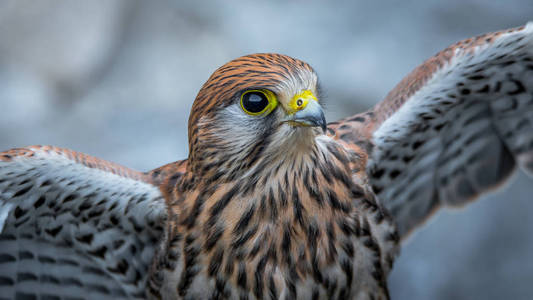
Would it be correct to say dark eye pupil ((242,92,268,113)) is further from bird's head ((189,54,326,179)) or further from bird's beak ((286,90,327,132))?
bird's beak ((286,90,327,132))

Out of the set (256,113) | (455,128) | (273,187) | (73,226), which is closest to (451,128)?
(455,128)

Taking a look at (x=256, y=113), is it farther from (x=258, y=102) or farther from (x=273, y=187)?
(x=273, y=187)

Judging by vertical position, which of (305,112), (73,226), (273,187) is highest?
(305,112)

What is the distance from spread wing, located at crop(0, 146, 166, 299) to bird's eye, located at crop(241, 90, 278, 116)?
0.76 metres

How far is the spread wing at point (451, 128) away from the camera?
2533 millimetres

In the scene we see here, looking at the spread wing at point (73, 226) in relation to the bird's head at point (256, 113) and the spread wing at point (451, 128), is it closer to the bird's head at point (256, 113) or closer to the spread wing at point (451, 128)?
the bird's head at point (256, 113)

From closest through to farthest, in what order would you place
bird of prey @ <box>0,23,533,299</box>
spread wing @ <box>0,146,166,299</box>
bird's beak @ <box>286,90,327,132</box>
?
bird's beak @ <box>286,90,327,132</box> → bird of prey @ <box>0,23,533,299</box> → spread wing @ <box>0,146,166,299</box>

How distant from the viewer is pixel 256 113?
2.15 m

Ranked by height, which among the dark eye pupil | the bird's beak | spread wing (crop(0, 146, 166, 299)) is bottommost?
spread wing (crop(0, 146, 166, 299))

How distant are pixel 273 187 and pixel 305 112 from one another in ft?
1.39

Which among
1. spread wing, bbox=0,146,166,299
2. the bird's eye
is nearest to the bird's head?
the bird's eye

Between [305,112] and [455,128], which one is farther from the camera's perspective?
[455,128]

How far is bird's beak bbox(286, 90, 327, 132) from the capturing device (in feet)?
6.68

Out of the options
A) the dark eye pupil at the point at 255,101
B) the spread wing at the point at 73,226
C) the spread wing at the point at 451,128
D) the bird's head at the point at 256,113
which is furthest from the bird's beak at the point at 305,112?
the spread wing at the point at 73,226
